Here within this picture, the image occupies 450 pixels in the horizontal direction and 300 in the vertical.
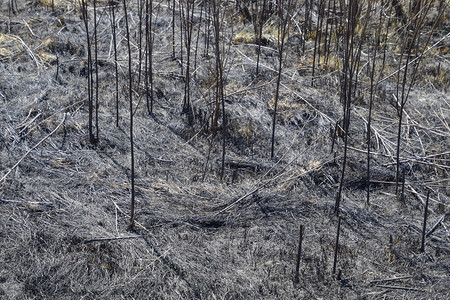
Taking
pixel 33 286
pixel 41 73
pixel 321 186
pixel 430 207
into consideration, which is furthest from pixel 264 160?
pixel 41 73

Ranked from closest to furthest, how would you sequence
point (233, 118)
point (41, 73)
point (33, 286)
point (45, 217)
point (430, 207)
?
point (33, 286) < point (45, 217) < point (430, 207) < point (233, 118) < point (41, 73)

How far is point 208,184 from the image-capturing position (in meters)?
3.82

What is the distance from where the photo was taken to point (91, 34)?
18.5 ft

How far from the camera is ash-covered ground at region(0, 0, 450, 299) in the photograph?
3037 mm

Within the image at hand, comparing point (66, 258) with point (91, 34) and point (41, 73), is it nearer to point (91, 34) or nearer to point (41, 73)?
point (41, 73)

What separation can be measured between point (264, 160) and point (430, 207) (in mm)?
1253

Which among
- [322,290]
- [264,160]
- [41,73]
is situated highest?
[41,73]

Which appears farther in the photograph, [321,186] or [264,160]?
[264,160]

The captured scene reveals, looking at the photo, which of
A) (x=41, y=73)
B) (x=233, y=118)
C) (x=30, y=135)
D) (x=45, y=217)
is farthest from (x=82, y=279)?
(x=41, y=73)

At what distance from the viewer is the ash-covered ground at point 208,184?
3.04m

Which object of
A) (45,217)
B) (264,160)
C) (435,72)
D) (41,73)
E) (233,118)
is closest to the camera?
(45,217)

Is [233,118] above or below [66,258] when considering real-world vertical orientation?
above

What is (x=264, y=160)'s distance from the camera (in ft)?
13.7

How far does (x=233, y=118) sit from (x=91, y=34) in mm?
2069
